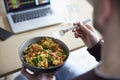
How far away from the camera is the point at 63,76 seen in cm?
115

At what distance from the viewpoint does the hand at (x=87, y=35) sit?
3.35 feet

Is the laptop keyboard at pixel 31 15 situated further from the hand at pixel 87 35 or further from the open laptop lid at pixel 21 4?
the hand at pixel 87 35

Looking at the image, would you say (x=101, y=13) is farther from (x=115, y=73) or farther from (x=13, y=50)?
(x=13, y=50)

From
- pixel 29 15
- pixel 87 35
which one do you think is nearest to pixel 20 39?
pixel 29 15

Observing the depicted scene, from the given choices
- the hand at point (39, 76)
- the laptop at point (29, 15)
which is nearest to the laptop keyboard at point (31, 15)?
the laptop at point (29, 15)

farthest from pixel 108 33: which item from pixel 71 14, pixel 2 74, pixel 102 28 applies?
pixel 71 14

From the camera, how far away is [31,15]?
1.23 metres

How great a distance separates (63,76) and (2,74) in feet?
1.04

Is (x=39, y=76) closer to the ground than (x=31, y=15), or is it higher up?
closer to the ground

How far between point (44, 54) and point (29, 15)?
358mm

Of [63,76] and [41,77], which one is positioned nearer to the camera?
[41,77]

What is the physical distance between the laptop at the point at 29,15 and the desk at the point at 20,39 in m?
0.03

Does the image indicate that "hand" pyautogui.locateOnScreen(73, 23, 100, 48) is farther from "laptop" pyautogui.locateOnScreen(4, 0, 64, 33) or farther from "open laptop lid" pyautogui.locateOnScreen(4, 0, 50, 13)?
"open laptop lid" pyautogui.locateOnScreen(4, 0, 50, 13)

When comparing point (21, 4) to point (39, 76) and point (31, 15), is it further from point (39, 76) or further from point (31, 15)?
point (39, 76)
